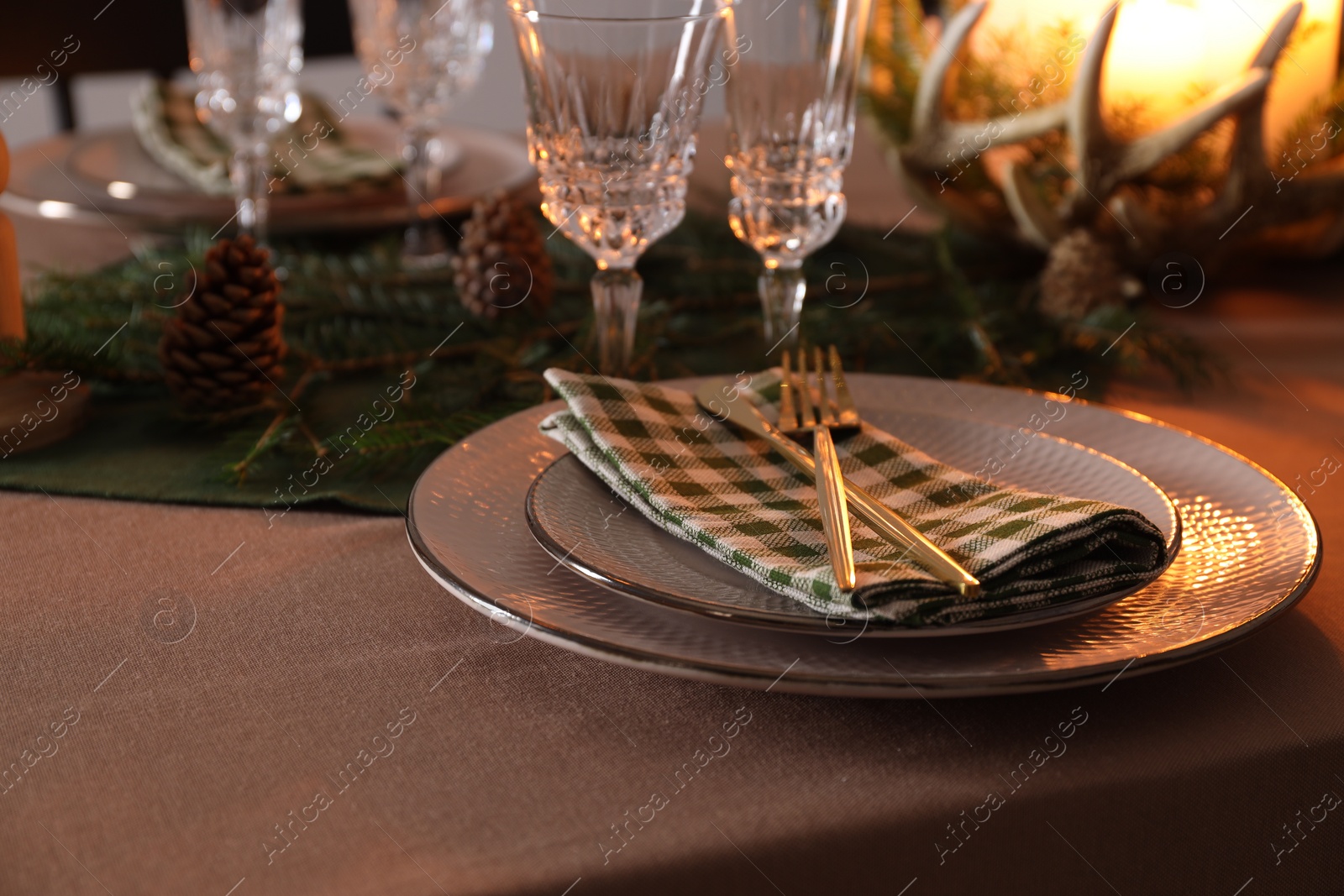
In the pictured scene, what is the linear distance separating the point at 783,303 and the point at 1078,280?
27 centimetres

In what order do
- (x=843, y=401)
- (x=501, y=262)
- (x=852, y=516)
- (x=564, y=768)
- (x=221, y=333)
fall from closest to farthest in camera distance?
1. (x=564, y=768)
2. (x=852, y=516)
3. (x=843, y=401)
4. (x=221, y=333)
5. (x=501, y=262)

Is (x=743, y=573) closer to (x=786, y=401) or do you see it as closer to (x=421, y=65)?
(x=786, y=401)

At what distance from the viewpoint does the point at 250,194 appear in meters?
1.04

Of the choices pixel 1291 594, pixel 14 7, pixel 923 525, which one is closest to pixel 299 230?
pixel 923 525

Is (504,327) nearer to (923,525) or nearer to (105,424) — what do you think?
(105,424)

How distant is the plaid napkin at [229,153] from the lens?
1161 millimetres

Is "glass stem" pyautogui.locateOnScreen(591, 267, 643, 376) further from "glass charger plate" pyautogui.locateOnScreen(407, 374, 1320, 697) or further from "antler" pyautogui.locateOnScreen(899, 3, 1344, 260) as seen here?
"antler" pyautogui.locateOnScreen(899, 3, 1344, 260)

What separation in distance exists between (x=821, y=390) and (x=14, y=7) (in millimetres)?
1939

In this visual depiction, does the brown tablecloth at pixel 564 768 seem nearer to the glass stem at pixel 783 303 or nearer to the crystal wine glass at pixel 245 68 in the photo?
the glass stem at pixel 783 303

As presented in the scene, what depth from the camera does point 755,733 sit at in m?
0.46

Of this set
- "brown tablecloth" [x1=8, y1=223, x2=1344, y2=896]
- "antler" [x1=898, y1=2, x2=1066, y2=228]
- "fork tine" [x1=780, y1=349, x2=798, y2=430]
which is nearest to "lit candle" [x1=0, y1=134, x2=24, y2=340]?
"brown tablecloth" [x1=8, y1=223, x2=1344, y2=896]

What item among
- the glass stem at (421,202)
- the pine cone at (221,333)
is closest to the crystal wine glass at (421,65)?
the glass stem at (421,202)

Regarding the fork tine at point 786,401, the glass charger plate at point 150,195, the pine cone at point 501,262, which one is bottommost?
the glass charger plate at point 150,195

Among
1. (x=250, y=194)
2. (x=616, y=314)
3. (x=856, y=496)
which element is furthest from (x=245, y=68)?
(x=856, y=496)
